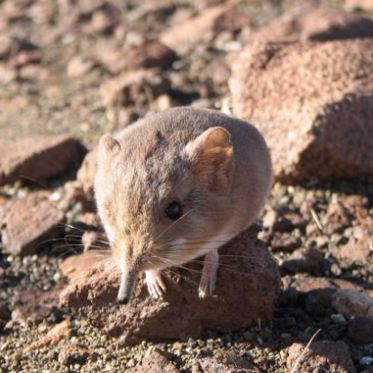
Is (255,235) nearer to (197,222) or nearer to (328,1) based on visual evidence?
(197,222)

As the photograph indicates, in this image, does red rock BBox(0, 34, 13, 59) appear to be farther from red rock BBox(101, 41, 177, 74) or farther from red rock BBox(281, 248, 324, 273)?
red rock BBox(281, 248, 324, 273)

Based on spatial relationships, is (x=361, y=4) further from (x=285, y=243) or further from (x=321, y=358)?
(x=321, y=358)

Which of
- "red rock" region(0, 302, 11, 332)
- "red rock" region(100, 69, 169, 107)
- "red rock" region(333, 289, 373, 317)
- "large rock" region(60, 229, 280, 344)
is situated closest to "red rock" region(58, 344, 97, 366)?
"large rock" region(60, 229, 280, 344)

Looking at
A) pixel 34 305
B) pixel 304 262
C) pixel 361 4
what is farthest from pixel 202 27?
pixel 34 305

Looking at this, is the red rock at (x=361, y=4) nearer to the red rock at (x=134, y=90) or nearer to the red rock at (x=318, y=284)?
the red rock at (x=134, y=90)

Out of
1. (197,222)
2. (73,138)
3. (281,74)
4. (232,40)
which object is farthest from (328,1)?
(197,222)

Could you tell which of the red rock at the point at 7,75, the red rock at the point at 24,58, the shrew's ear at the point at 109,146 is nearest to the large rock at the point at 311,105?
the shrew's ear at the point at 109,146

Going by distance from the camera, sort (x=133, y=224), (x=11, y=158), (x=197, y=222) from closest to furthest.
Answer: (x=133, y=224), (x=197, y=222), (x=11, y=158)
